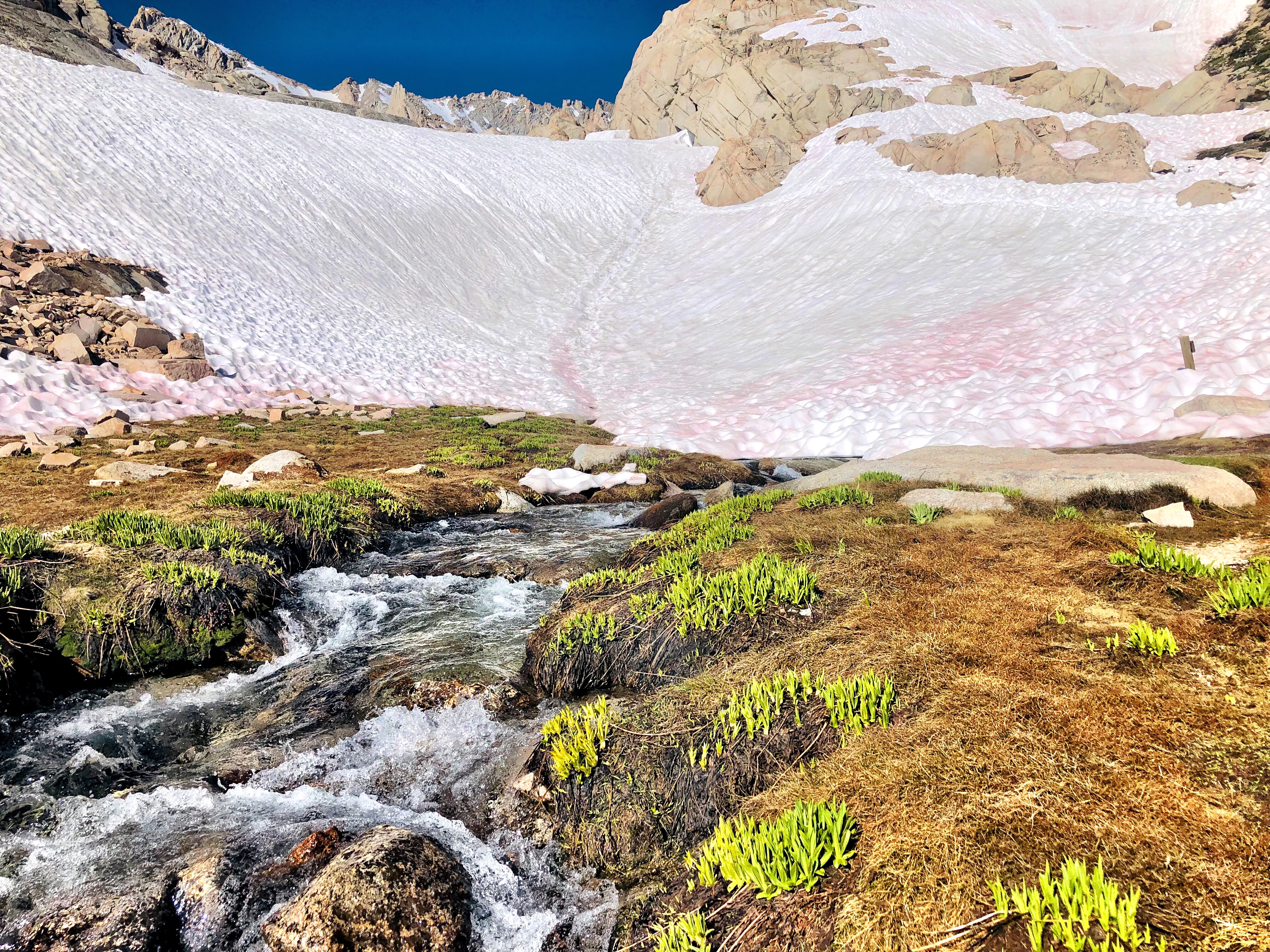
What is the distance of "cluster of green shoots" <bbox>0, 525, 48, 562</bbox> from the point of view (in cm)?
784

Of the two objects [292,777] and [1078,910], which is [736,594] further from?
[292,777]

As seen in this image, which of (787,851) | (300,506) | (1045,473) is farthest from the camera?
(300,506)

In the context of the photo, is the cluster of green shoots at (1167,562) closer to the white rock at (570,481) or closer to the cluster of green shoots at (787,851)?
the cluster of green shoots at (787,851)

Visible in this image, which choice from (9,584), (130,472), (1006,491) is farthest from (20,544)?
(1006,491)

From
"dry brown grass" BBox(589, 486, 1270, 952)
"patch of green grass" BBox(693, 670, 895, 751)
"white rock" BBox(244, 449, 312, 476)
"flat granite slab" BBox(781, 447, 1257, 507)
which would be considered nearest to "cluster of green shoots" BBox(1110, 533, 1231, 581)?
"dry brown grass" BBox(589, 486, 1270, 952)

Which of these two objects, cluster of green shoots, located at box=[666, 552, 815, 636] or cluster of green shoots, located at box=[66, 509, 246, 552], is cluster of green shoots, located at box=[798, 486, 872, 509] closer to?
cluster of green shoots, located at box=[666, 552, 815, 636]

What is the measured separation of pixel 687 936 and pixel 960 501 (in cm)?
772

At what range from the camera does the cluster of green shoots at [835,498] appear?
10.4 m

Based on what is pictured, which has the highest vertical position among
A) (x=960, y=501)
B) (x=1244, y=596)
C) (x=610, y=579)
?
(x=1244, y=596)

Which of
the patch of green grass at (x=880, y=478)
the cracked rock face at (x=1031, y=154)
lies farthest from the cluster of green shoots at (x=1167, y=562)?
the cracked rock face at (x=1031, y=154)

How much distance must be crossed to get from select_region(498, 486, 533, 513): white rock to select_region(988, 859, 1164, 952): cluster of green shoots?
12.6m

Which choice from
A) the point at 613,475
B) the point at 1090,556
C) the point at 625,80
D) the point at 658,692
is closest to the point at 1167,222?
the point at 613,475

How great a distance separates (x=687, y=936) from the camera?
354 centimetres

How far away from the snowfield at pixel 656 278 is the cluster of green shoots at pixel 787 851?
16.6 m
